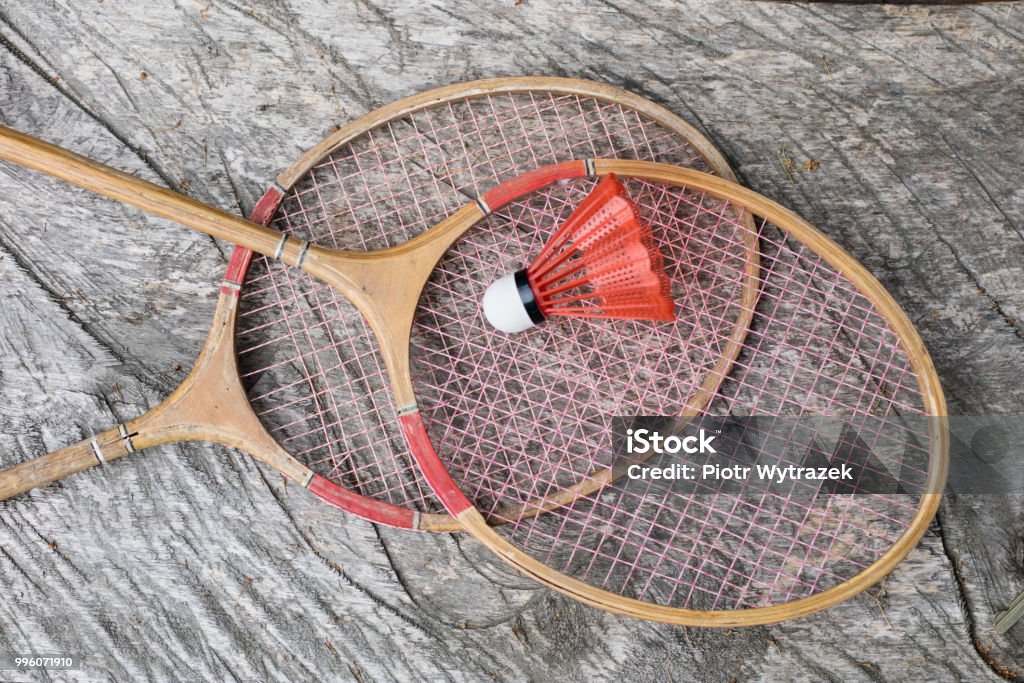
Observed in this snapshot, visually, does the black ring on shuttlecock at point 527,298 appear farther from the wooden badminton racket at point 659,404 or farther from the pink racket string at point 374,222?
the pink racket string at point 374,222

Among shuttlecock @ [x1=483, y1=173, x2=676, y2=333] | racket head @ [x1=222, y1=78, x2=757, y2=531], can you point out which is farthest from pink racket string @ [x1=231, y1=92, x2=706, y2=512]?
shuttlecock @ [x1=483, y1=173, x2=676, y2=333]

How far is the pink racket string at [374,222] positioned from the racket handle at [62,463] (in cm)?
27

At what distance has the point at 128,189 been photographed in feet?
4.47

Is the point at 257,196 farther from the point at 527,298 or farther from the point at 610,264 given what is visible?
the point at 610,264

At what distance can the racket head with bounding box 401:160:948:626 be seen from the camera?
5.05ft

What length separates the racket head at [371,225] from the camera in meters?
1.58

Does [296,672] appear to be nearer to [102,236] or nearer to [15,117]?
[102,236]

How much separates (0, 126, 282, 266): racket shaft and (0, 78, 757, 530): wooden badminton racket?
0.42ft

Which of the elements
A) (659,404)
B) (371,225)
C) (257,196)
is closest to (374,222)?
(371,225)

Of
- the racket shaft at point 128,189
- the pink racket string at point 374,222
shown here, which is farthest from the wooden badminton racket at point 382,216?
the racket shaft at point 128,189

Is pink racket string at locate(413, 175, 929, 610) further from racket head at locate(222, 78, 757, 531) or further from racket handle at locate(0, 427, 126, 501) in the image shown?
racket handle at locate(0, 427, 126, 501)

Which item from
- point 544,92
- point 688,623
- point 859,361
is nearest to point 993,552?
point 859,361

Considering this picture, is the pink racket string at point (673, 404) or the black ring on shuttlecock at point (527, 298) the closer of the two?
the black ring on shuttlecock at point (527, 298)

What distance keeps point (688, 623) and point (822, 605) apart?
0.23m
